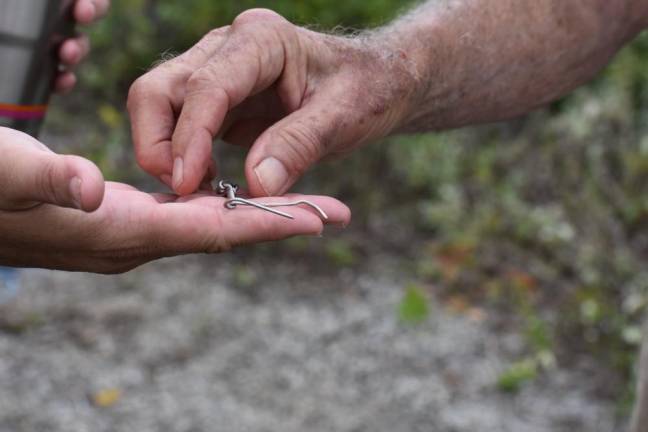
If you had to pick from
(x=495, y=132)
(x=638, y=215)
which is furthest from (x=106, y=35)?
(x=638, y=215)

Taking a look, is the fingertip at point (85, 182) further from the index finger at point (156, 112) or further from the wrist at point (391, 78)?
the wrist at point (391, 78)

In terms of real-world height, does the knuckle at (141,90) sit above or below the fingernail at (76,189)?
above

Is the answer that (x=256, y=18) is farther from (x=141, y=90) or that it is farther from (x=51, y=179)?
(x=51, y=179)

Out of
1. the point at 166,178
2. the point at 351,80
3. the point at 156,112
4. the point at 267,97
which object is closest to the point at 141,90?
the point at 156,112

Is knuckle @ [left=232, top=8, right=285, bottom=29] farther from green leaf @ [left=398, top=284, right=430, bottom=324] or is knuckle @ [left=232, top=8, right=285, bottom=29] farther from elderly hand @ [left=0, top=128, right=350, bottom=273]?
green leaf @ [left=398, top=284, right=430, bottom=324]

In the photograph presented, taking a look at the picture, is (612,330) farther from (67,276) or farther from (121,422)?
(67,276)

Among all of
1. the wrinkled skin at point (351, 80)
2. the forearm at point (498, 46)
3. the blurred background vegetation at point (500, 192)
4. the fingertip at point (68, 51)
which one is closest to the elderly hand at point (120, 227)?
the wrinkled skin at point (351, 80)

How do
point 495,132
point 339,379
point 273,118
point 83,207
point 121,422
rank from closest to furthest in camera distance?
1. point 83,207
2. point 273,118
3. point 121,422
4. point 339,379
5. point 495,132
